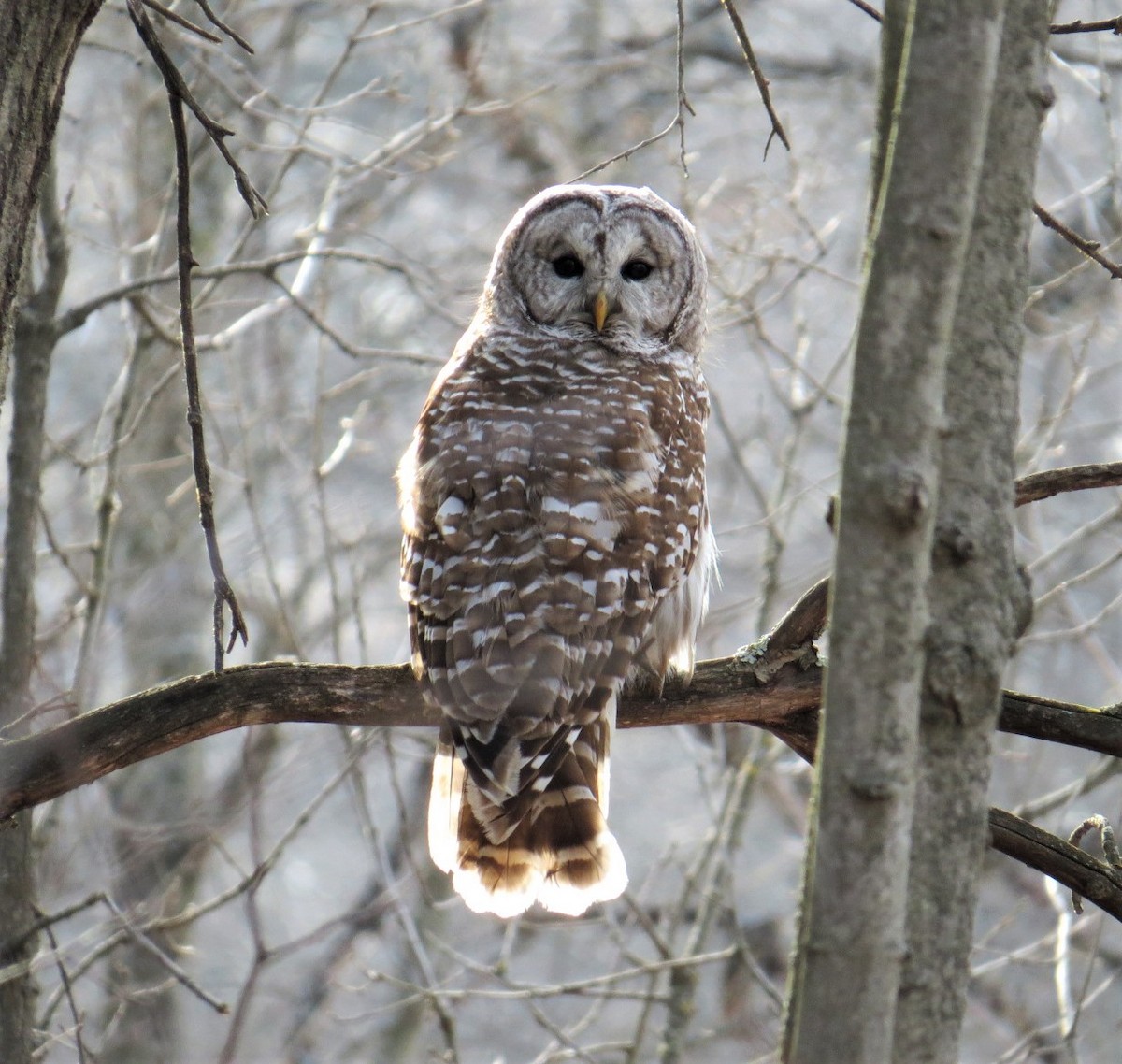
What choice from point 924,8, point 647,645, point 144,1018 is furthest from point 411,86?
point 924,8

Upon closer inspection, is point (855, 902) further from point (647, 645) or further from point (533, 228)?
point (533, 228)

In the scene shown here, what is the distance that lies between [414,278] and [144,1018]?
7.39 meters

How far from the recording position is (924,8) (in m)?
1.60

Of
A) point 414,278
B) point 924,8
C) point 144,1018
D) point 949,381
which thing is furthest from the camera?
point 144,1018

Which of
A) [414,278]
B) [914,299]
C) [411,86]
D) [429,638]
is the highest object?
[411,86]

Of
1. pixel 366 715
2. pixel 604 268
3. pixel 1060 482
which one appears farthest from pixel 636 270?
pixel 1060 482

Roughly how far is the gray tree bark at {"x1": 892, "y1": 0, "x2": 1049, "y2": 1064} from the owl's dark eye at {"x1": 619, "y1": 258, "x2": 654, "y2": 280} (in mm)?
3496

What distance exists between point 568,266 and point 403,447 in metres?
8.92

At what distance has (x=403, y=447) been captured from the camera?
46.1 ft

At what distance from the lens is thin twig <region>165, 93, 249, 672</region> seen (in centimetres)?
246

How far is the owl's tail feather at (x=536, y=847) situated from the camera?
153 inches

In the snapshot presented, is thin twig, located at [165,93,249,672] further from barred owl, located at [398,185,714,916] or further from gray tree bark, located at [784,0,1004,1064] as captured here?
gray tree bark, located at [784,0,1004,1064]

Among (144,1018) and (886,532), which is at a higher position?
(144,1018)

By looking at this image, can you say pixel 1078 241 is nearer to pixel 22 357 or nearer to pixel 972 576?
pixel 972 576
